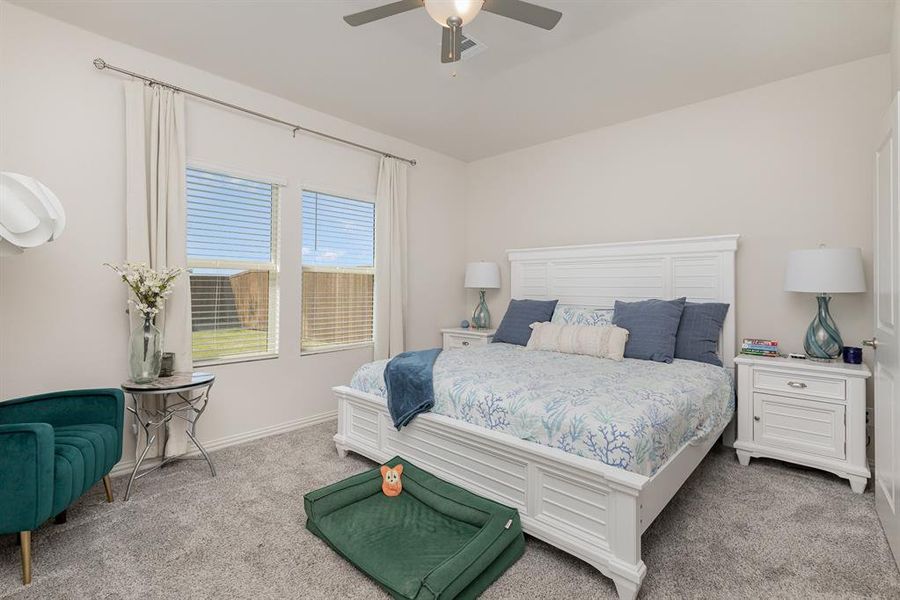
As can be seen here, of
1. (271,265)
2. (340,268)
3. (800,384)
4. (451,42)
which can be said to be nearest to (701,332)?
(800,384)

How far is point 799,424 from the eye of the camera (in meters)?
2.69

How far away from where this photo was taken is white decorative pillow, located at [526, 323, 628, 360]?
3094mm

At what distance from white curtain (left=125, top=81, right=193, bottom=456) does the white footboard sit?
5.37 feet

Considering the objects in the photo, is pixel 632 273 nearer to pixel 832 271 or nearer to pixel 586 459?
pixel 832 271

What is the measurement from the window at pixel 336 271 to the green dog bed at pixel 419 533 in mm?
1909

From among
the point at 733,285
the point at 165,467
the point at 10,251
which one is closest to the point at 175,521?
the point at 165,467

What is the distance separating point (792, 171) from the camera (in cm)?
313

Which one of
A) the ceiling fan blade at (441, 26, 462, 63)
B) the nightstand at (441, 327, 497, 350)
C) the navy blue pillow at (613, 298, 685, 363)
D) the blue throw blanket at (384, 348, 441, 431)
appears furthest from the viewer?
the nightstand at (441, 327, 497, 350)

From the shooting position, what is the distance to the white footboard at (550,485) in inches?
63.9

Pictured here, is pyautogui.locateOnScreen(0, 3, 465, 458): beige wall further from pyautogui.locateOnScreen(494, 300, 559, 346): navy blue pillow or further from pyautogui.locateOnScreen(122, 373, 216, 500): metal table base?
pyautogui.locateOnScreen(494, 300, 559, 346): navy blue pillow

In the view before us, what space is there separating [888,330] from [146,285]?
387 cm

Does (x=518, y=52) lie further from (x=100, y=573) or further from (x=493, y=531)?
(x=100, y=573)

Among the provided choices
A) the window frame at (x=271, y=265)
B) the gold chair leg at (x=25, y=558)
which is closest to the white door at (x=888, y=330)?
the gold chair leg at (x=25, y=558)

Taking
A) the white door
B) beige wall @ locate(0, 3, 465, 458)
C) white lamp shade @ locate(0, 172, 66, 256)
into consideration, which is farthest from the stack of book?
white lamp shade @ locate(0, 172, 66, 256)
